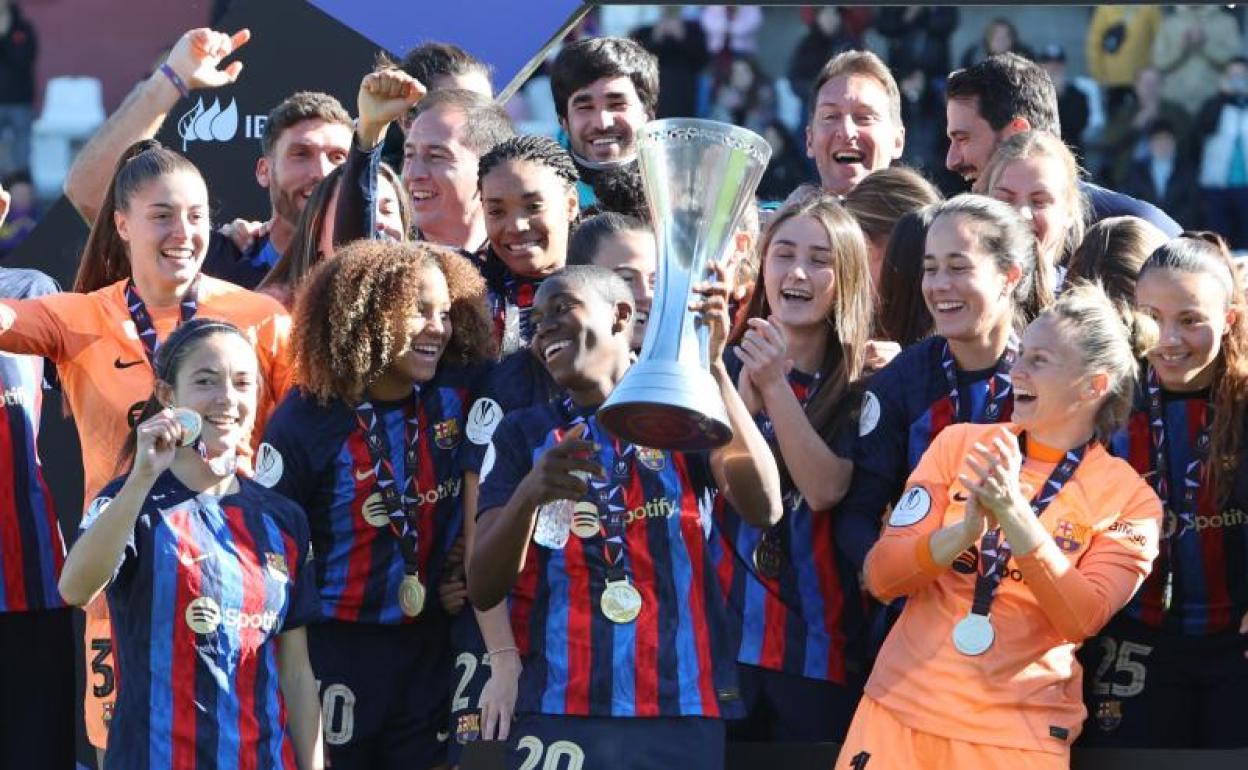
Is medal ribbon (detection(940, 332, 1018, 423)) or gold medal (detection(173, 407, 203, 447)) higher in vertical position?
medal ribbon (detection(940, 332, 1018, 423))

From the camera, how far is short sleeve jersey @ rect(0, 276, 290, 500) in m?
5.05

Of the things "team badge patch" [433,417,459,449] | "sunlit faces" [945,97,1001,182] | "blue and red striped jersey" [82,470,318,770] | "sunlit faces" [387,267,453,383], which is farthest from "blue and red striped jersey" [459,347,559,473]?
"sunlit faces" [945,97,1001,182]

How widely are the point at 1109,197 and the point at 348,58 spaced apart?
2.34 m

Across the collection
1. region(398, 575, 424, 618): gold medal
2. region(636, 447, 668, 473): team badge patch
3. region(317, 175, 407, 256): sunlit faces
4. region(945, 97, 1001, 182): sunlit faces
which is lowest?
region(398, 575, 424, 618): gold medal

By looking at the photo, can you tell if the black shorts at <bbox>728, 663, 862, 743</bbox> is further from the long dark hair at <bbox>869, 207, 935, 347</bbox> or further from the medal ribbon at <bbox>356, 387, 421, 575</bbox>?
the long dark hair at <bbox>869, 207, 935, 347</bbox>

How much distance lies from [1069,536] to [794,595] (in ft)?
2.13

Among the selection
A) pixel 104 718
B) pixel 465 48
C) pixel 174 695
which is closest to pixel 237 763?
pixel 174 695

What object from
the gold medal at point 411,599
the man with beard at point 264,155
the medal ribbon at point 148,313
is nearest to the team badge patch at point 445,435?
the gold medal at point 411,599

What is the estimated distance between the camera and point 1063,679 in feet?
14.3

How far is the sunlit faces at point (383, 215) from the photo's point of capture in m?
5.55

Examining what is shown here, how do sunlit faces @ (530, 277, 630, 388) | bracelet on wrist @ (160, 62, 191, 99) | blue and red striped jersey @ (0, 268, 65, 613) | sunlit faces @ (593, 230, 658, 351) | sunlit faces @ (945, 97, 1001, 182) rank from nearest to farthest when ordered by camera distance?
sunlit faces @ (530, 277, 630, 388)
sunlit faces @ (593, 230, 658, 351)
blue and red striped jersey @ (0, 268, 65, 613)
bracelet on wrist @ (160, 62, 191, 99)
sunlit faces @ (945, 97, 1001, 182)

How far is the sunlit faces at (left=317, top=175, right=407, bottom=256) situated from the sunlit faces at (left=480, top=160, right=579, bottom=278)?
1.17ft

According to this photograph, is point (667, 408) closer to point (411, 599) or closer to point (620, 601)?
point (620, 601)

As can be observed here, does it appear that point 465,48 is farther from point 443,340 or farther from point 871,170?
point 443,340
